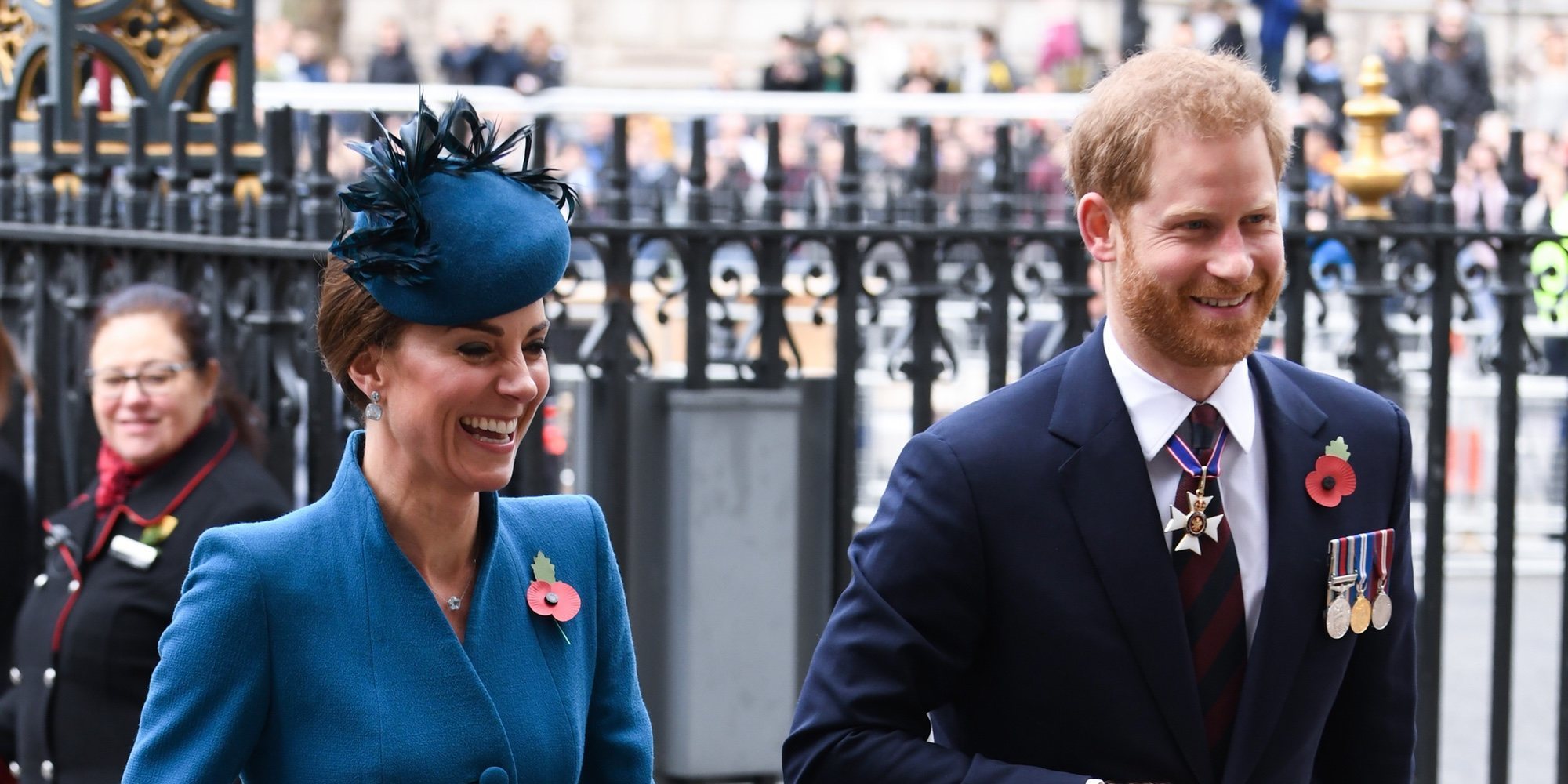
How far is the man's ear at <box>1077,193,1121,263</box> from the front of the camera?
2688 millimetres

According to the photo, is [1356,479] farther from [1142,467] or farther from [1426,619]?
[1426,619]

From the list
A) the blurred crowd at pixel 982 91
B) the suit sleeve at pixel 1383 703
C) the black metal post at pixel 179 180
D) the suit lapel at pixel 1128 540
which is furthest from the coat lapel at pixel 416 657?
the blurred crowd at pixel 982 91

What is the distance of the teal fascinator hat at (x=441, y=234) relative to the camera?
2.52 meters

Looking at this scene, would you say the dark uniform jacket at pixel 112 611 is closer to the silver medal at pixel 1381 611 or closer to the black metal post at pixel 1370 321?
the silver medal at pixel 1381 611

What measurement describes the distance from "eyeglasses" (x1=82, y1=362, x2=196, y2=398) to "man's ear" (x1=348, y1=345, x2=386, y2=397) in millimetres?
2235

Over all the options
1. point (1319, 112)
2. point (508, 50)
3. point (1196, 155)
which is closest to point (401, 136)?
point (1196, 155)

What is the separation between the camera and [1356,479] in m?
2.76

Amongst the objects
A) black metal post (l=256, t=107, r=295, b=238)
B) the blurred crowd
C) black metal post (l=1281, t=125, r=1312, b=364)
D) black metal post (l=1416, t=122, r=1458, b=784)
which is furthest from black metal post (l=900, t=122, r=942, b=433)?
the blurred crowd

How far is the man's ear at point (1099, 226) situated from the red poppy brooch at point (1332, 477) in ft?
1.31

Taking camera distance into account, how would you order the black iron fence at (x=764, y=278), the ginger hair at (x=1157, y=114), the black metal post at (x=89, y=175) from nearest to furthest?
1. the ginger hair at (x=1157, y=114)
2. the black iron fence at (x=764, y=278)
3. the black metal post at (x=89, y=175)

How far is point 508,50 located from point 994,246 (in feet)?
46.4

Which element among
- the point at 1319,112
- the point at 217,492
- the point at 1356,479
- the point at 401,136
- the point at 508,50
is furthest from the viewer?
the point at 508,50

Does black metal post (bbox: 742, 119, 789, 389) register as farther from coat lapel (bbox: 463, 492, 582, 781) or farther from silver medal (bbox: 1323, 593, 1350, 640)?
silver medal (bbox: 1323, 593, 1350, 640)

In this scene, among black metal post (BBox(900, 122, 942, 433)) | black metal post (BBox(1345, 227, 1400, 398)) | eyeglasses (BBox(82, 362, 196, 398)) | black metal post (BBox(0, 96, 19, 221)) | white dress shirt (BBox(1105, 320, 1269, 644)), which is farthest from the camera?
black metal post (BBox(0, 96, 19, 221))
